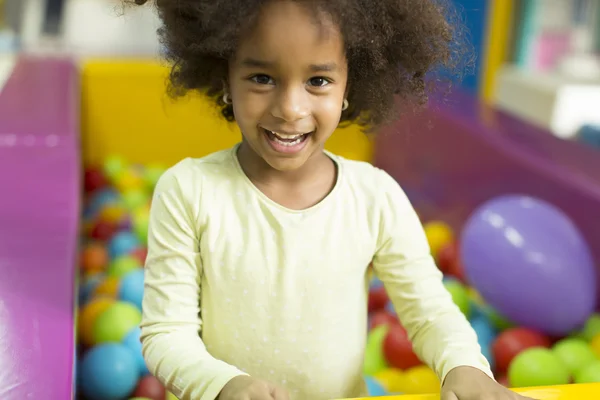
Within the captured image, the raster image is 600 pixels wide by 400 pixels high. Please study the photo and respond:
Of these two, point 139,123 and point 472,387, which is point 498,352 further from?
point 139,123

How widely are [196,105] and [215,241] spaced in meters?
1.61

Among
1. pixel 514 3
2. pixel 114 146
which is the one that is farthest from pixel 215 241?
pixel 514 3

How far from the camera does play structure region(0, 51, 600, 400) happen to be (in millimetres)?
885

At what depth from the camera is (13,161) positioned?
131cm

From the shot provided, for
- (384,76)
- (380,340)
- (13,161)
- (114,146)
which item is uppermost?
(384,76)

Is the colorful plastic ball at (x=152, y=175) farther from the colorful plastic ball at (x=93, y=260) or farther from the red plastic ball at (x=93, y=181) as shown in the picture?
the colorful plastic ball at (x=93, y=260)

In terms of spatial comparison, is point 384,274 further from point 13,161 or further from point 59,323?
point 13,161

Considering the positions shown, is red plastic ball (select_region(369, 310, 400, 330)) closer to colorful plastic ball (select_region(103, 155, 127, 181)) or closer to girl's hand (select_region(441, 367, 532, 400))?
girl's hand (select_region(441, 367, 532, 400))

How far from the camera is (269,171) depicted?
879 millimetres

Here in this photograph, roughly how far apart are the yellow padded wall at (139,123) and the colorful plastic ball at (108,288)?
85cm

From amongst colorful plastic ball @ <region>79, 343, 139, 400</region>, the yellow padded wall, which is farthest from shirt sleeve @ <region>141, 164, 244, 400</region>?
the yellow padded wall

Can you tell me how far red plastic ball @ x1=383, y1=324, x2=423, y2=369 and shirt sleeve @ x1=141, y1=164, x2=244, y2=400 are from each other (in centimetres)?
60

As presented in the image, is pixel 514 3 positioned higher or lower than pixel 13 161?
higher

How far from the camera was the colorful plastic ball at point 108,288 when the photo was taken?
159cm
